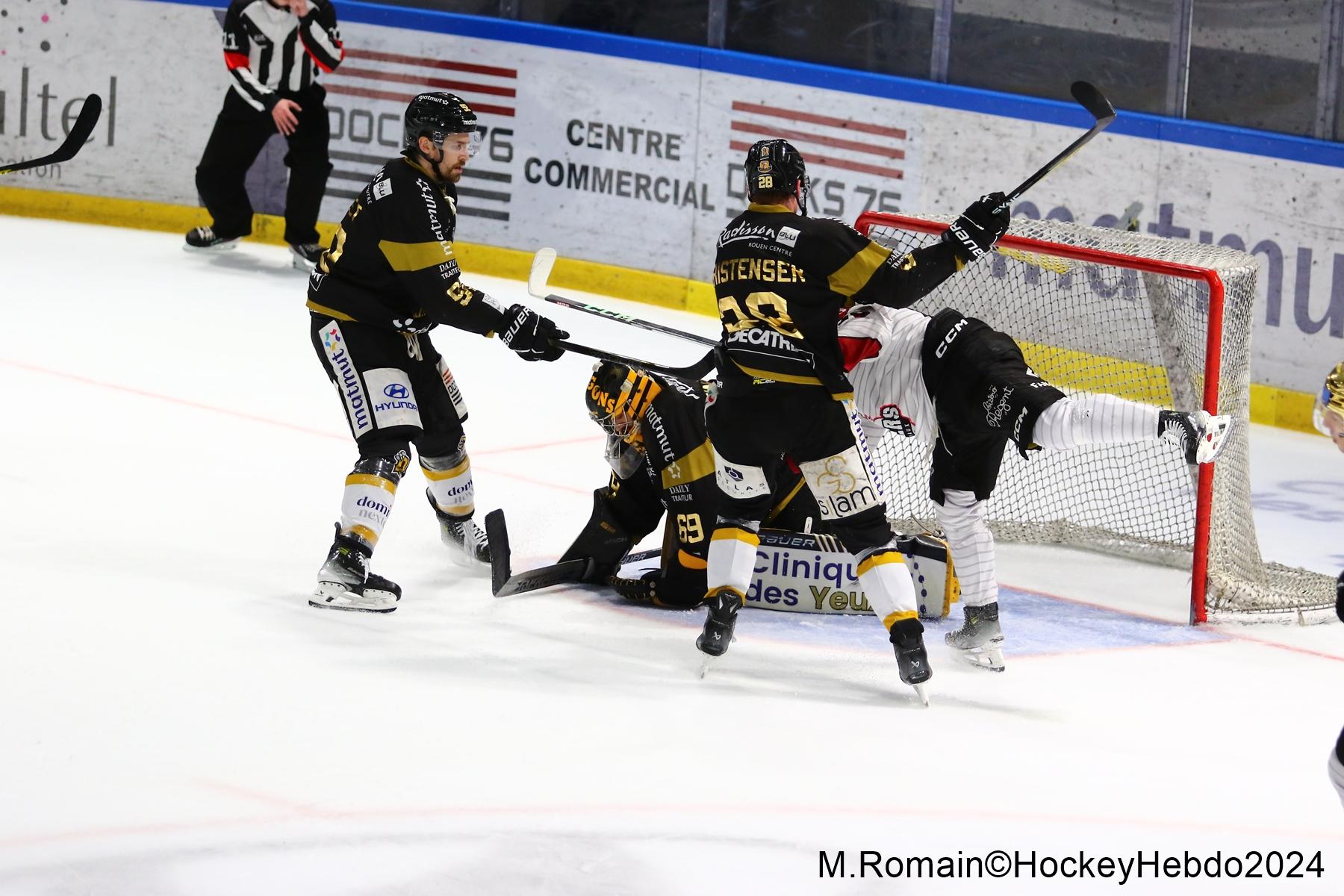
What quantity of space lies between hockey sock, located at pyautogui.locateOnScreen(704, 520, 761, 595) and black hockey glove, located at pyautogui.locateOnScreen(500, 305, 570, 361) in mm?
658

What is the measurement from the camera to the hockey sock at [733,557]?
4.11 metres

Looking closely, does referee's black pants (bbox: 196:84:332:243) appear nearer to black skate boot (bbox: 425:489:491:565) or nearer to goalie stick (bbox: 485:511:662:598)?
black skate boot (bbox: 425:489:491:565)

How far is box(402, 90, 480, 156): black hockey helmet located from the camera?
4.39 metres

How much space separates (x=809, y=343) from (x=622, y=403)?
0.80m

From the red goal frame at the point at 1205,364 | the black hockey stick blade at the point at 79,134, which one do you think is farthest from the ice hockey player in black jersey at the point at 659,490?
the black hockey stick blade at the point at 79,134

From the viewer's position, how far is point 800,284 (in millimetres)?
3850

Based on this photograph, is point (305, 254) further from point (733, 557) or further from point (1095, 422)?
point (1095, 422)

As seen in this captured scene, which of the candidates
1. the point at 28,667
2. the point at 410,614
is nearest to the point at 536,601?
the point at 410,614

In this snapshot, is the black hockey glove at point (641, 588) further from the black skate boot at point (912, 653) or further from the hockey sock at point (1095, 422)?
the hockey sock at point (1095, 422)

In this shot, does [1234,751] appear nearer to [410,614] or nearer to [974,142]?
[410,614]

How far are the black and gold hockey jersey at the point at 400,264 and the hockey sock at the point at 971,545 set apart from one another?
3.96 feet

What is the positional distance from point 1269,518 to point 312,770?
3624 mm

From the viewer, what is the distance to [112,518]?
5.07 metres

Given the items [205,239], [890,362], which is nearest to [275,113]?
[205,239]
